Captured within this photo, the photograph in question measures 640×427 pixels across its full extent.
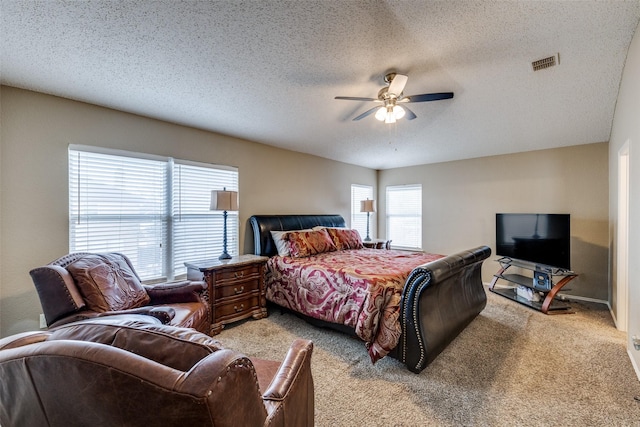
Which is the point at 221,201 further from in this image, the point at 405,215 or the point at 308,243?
the point at 405,215

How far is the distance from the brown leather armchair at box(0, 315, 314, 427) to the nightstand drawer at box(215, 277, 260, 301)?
2.16 meters

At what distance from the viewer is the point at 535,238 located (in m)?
3.91

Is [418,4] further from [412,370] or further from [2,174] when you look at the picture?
[2,174]

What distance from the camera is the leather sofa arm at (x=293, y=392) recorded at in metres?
1.05

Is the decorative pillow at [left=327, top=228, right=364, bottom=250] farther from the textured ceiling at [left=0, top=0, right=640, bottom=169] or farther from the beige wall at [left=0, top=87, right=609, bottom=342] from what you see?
the textured ceiling at [left=0, top=0, right=640, bottom=169]

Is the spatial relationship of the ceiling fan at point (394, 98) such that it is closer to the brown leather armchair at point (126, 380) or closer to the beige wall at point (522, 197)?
the brown leather armchair at point (126, 380)

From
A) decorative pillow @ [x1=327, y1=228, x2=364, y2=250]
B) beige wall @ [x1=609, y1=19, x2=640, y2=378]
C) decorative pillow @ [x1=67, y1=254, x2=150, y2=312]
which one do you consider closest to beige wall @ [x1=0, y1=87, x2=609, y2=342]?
decorative pillow @ [x1=67, y1=254, x2=150, y2=312]

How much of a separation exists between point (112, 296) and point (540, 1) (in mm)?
3700

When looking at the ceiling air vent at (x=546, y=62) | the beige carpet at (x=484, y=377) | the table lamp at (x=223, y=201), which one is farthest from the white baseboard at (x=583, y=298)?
the table lamp at (x=223, y=201)

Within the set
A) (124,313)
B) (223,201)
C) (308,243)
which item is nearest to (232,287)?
(223,201)

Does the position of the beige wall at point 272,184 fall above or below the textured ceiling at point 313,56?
below

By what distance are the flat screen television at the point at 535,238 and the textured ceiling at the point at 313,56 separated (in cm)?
129

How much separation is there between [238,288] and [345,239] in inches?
72.4

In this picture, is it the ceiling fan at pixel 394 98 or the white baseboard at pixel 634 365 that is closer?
the white baseboard at pixel 634 365
